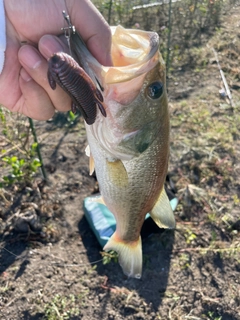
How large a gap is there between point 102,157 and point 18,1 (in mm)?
780

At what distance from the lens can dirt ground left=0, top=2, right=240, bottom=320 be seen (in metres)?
2.91

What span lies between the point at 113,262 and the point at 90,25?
2.08 metres

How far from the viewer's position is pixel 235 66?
6.07 metres

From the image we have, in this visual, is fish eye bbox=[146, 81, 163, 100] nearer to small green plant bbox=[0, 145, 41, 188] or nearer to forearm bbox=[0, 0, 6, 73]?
forearm bbox=[0, 0, 6, 73]

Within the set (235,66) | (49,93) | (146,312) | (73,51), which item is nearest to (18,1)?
(49,93)

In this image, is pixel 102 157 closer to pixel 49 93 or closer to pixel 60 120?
pixel 49 93

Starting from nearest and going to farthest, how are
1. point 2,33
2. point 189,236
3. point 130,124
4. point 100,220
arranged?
1. point 130,124
2. point 2,33
3. point 100,220
4. point 189,236

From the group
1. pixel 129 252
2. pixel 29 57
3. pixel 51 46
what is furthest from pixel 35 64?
pixel 129 252

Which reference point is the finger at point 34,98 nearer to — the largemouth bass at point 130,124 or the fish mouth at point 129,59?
the largemouth bass at point 130,124

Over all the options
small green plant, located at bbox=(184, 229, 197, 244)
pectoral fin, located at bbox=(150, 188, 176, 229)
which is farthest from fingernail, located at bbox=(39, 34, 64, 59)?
small green plant, located at bbox=(184, 229, 197, 244)

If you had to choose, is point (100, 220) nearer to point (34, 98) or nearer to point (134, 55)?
point (34, 98)

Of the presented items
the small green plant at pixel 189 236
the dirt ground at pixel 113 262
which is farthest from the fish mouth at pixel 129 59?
the small green plant at pixel 189 236

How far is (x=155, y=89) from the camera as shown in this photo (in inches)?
58.0

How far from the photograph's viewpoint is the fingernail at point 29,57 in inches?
63.2
